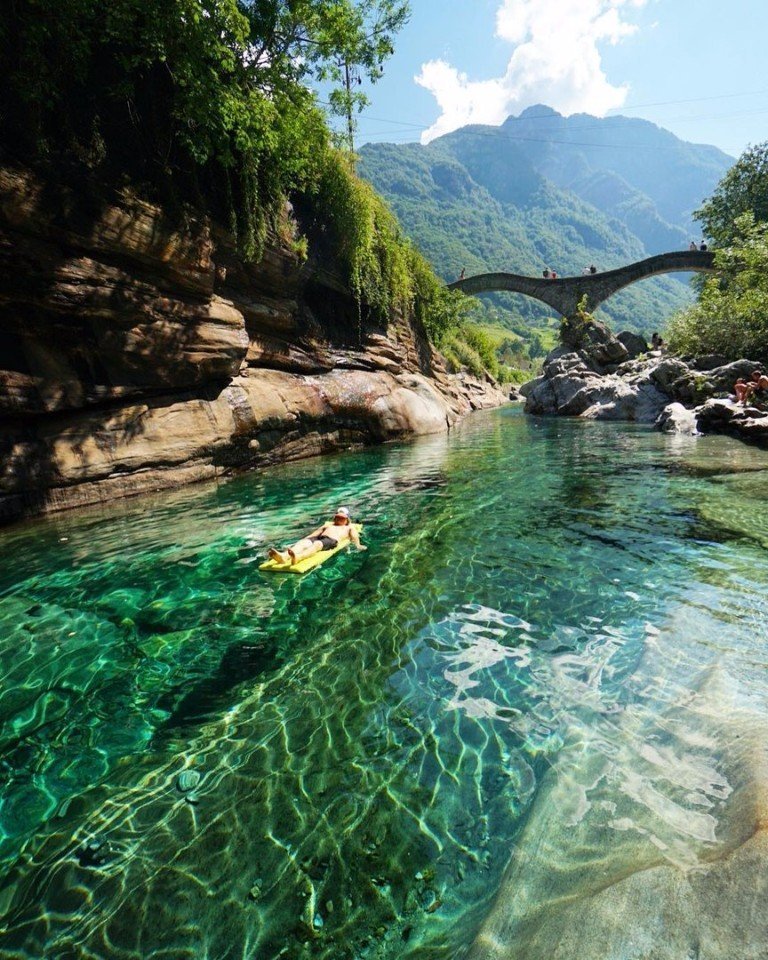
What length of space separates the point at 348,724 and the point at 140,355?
1190cm

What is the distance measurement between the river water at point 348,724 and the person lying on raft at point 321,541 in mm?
268

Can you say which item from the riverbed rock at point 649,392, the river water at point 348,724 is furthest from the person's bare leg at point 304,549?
the riverbed rock at point 649,392

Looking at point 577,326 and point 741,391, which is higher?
point 577,326

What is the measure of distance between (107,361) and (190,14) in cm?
772

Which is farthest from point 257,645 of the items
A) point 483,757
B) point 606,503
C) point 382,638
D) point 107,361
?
point 107,361

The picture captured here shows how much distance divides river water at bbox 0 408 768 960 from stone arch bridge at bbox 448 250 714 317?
44.3 m

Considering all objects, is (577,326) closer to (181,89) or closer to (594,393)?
(594,393)

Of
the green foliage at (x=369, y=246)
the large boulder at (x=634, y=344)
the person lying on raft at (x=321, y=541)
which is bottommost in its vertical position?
the person lying on raft at (x=321, y=541)

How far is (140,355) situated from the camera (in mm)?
12773

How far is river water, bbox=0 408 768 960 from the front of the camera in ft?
8.39

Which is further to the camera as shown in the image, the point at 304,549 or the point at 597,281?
the point at 597,281

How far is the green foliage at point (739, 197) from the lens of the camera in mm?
41406

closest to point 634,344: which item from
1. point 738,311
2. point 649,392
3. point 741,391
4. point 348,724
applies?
point 649,392

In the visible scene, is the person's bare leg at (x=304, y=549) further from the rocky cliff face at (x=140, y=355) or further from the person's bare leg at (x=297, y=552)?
the rocky cliff face at (x=140, y=355)
